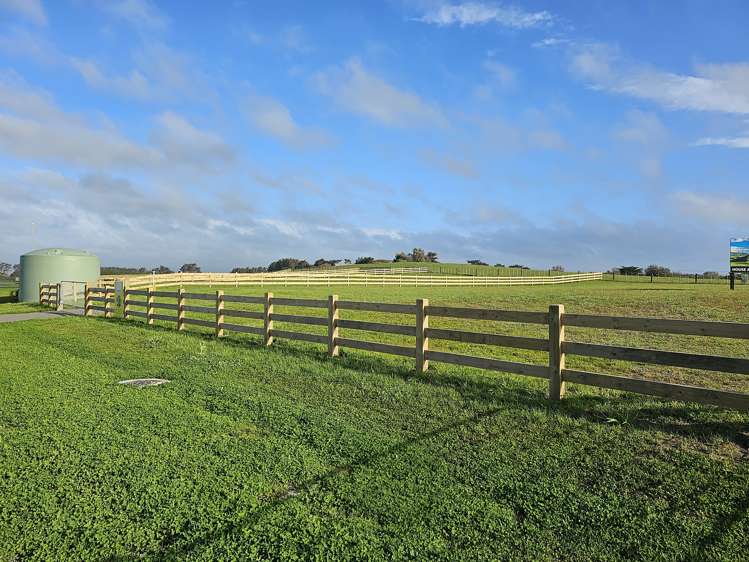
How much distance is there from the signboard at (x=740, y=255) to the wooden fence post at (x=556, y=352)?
3709 cm

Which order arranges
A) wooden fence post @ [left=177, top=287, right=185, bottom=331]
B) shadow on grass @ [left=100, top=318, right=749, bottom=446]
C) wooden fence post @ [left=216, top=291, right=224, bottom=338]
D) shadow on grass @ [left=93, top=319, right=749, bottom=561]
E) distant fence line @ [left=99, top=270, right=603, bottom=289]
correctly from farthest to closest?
distant fence line @ [left=99, top=270, right=603, bottom=289], wooden fence post @ [left=177, top=287, right=185, bottom=331], wooden fence post @ [left=216, top=291, right=224, bottom=338], shadow on grass @ [left=100, top=318, right=749, bottom=446], shadow on grass @ [left=93, top=319, right=749, bottom=561]

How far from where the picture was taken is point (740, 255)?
35.1 m

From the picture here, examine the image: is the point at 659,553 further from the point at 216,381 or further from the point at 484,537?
the point at 216,381

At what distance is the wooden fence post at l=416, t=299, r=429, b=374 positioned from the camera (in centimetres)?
777

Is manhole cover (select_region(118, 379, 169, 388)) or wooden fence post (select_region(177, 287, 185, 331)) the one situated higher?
wooden fence post (select_region(177, 287, 185, 331))

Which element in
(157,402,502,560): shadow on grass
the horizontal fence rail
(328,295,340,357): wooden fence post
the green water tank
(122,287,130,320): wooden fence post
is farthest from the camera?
the green water tank

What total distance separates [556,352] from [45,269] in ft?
105

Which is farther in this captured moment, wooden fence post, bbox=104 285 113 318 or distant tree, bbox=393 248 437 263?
distant tree, bbox=393 248 437 263

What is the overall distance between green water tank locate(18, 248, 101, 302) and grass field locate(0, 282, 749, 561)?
25570mm

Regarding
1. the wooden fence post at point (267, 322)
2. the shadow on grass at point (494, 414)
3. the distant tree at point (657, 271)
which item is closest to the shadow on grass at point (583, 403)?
the shadow on grass at point (494, 414)

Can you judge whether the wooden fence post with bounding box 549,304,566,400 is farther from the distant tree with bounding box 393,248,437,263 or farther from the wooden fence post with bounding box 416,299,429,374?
the distant tree with bounding box 393,248,437,263

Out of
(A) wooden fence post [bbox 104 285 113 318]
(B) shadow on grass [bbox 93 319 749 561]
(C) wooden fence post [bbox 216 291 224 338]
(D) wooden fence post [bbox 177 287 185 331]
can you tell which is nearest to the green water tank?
(A) wooden fence post [bbox 104 285 113 318]

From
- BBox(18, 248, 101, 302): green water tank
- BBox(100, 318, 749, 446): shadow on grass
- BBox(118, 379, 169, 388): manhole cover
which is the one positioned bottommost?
BBox(118, 379, 169, 388): manhole cover

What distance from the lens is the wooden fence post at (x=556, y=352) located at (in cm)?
625
